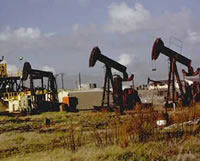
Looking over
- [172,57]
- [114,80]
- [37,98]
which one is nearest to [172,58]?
[172,57]

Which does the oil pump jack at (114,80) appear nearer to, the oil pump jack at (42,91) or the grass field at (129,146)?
the oil pump jack at (42,91)

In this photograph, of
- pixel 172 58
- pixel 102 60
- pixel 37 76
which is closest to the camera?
pixel 172 58

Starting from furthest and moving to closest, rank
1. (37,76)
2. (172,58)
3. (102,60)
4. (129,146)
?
1. (37,76)
2. (102,60)
3. (172,58)
4. (129,146)

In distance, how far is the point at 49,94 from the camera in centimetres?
3325

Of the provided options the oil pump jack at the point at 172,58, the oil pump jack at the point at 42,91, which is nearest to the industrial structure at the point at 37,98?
the oil pump jack at the point at 42,91

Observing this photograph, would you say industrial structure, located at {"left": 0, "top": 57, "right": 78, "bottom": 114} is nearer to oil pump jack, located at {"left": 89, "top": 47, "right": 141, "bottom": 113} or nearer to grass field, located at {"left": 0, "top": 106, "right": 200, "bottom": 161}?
oil pump jack, located at {"left": 89, "top": 47, "right": 141, "bottom": 113}

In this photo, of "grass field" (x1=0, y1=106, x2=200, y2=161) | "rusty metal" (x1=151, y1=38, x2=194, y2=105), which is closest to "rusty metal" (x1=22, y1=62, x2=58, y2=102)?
"rusty metal" (x1=151, y1=38, x2=194, y2=105)

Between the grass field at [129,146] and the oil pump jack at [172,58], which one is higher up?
the oil pump jack at [172,58]

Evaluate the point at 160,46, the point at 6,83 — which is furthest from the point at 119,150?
the point at 6,83

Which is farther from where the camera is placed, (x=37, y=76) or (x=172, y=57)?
(x=37, y=76)

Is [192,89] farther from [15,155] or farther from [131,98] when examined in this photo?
[15,155]

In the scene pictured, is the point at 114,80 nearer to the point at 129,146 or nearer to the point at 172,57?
the point at 172,57

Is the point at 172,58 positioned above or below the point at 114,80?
above

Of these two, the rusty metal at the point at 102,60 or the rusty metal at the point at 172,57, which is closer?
the rusty metal at the point at 172,57
